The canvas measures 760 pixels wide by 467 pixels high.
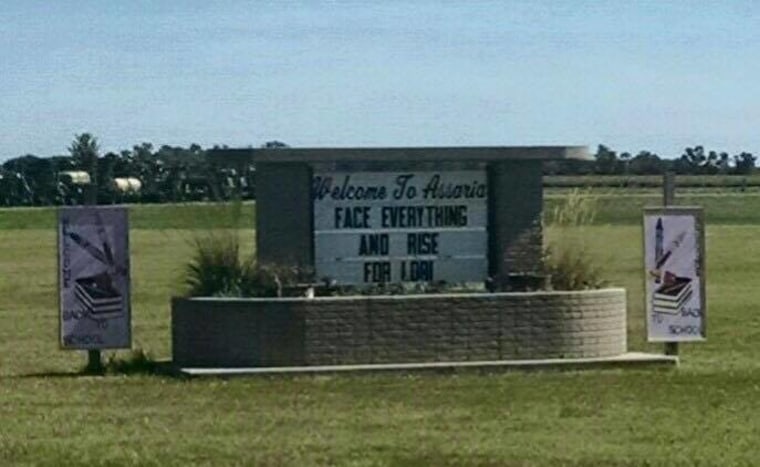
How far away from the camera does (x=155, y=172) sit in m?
45.3

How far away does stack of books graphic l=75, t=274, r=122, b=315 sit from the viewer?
826 inches

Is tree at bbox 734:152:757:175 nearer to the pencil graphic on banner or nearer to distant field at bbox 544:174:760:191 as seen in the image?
distant field at bbox 544:174:760:191

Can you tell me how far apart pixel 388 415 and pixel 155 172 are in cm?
2982

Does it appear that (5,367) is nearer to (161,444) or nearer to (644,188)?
(161,444)

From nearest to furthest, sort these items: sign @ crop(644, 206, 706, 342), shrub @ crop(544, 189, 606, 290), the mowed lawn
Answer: the mowed lawn
shrub @ crop(544, 189, 606, 290)
sign @ crop(644, 206, 706, 342)

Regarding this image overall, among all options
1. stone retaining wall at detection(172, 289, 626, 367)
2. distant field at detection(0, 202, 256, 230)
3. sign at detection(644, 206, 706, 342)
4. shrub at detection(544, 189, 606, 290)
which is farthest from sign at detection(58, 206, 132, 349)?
sign at detection(644, 206, 706, 342)

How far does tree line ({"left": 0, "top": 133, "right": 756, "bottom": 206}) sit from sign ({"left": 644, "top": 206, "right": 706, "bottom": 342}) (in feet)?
4.44

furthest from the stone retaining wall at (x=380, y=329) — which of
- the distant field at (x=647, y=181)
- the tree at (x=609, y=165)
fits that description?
the tree at (x=609, y=165)

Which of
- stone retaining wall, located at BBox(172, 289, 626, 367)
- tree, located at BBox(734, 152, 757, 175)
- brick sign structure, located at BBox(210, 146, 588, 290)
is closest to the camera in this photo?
stone retaining wall, located at BBox(172, 289, 626, 367)

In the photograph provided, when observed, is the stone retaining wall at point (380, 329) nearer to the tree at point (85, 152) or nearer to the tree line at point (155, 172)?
the tree line at point (155, 172)

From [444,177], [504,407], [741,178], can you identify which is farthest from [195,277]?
[741,178]

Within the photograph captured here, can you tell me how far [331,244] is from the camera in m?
21.2

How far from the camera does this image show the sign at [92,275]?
2094cm

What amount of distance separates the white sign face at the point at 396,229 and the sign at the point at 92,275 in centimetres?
211
